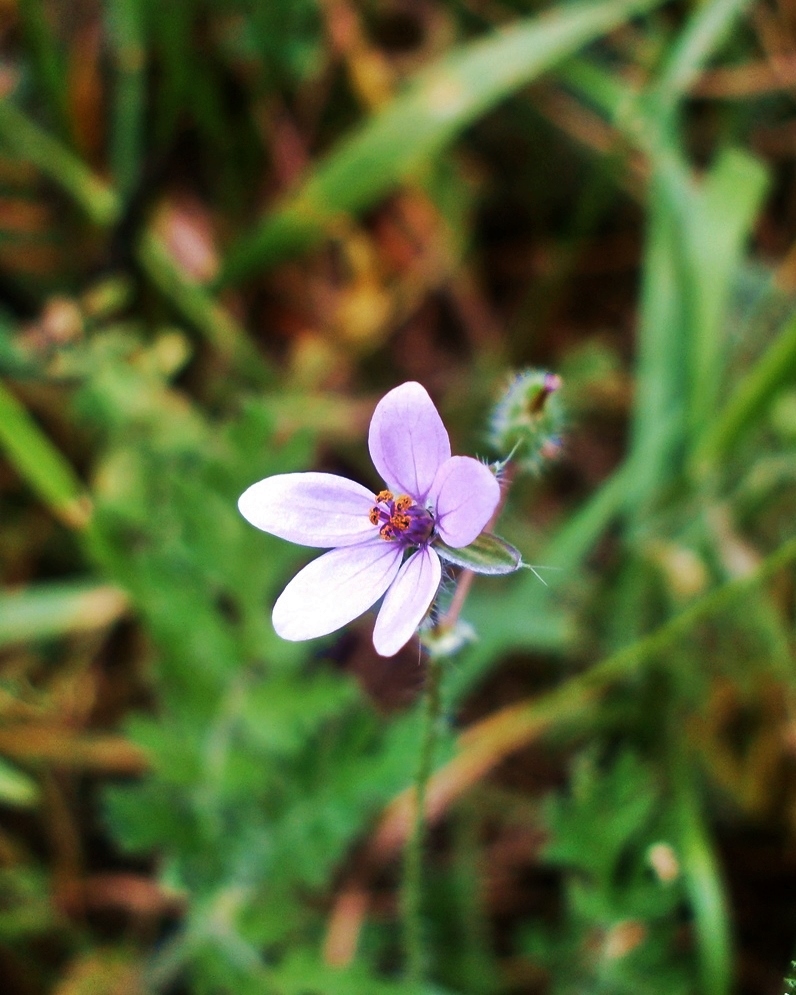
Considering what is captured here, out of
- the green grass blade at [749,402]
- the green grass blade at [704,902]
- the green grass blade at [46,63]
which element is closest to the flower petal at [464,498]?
the green grass blade at [749,402]

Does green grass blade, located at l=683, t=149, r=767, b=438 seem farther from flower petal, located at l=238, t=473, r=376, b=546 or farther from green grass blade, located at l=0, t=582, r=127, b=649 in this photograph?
green grass blade, located at l=0, t=582, r=127, b=649

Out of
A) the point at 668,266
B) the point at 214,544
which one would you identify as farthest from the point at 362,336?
the point at 214,544

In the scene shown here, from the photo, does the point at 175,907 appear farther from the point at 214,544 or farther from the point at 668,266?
the point at 668,266

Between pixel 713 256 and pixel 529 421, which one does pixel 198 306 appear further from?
pixel 529 421

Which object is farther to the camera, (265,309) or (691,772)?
(265,309)

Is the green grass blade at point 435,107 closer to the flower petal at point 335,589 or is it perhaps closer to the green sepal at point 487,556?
the flower petal at point 335,589

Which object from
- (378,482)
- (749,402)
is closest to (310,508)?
(749,402)
